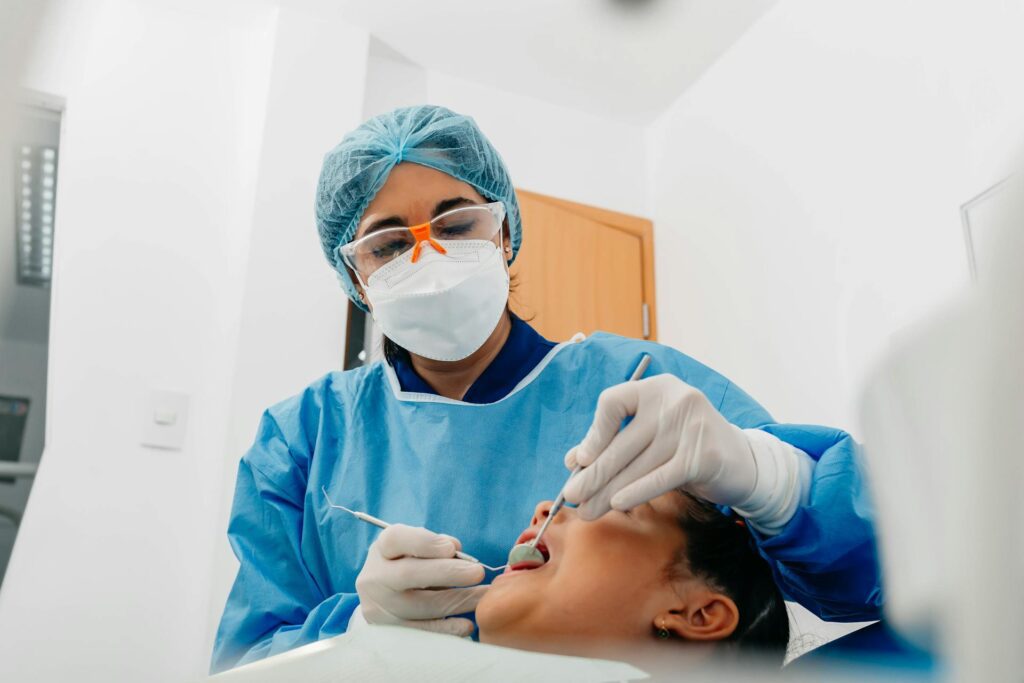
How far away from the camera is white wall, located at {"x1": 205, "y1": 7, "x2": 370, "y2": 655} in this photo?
2.18 metres

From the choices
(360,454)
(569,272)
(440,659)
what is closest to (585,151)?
(569,272)

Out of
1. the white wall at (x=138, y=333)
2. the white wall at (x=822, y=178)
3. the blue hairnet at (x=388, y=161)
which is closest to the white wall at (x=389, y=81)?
the white wall at (x=138, y=333)

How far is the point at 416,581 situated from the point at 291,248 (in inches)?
63.9

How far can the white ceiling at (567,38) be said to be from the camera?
260cm

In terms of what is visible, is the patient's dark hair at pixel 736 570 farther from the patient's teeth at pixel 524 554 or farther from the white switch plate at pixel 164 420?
the white switch plate at pixel 164 420

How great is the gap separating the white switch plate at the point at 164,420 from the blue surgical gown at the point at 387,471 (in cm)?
86

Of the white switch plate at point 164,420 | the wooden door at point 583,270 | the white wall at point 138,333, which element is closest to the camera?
the white wall at point 138,333

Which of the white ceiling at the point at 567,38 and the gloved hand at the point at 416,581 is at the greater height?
the white ceiling at the point at 567,38

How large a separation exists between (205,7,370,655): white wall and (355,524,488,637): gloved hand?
118cm

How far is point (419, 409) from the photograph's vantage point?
4.62ft

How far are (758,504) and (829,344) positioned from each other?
1311 millimetres

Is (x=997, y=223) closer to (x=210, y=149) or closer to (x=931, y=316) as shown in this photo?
(x=931, y=316)

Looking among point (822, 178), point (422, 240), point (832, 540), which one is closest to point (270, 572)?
point (422, 240)

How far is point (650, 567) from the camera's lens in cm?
102
